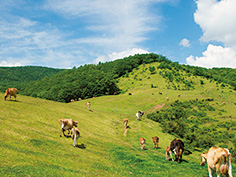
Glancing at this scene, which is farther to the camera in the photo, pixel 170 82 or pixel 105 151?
pixel 170 82

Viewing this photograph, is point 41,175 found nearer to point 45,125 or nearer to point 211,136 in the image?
point 45,125

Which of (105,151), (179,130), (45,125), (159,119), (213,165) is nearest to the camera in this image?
(213,165)

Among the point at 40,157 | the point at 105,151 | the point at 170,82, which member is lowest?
the point at 105,151

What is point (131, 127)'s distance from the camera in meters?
40.2

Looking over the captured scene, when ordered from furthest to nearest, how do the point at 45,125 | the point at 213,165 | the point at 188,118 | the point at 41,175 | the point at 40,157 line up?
the point at 188,118, the point at 45,125, the point at 40,157, the point at 213,165, the point at 41,175

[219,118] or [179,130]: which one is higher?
[219,118]

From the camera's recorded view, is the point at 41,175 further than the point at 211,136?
No

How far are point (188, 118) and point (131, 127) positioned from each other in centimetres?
2603

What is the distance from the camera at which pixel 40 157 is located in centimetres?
1417

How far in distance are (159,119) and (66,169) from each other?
43.6 m

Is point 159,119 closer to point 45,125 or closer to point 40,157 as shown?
point 45,125

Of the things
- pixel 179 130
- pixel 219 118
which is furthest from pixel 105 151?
pixel 219 118

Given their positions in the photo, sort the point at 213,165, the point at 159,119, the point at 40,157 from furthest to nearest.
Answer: the point at 159,119 < the point at 40,157 < the point at 213,165

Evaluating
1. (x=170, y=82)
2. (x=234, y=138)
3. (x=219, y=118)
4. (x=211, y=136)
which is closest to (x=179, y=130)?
(x=211, y=136)
